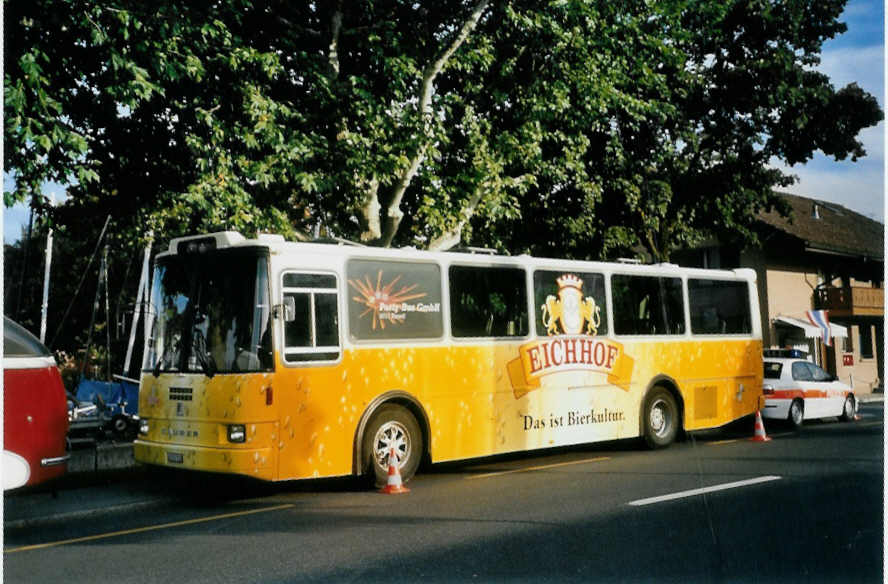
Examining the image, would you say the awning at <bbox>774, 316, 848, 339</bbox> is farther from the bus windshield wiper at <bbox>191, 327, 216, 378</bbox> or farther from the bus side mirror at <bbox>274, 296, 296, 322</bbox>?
the bus windshield wiper at <bbox>191, 327, 216, 378</bbox>

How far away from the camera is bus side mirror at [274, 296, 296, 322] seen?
9867 millimetres

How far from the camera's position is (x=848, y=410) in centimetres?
2148

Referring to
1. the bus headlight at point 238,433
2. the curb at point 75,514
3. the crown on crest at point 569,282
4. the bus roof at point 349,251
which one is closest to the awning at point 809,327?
the bus roof at point 349,251

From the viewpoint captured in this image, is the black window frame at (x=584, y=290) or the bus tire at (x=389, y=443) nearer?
the bus tire at (x=389, y=443)

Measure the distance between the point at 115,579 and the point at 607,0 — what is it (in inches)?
602

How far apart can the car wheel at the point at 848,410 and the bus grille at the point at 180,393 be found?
16.3 metres

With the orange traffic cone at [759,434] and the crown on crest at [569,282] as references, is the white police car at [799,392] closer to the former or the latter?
the orange traffic cone at [759,434]

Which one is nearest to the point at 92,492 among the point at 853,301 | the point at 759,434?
the point at 759,434

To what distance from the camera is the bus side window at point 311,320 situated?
10.2 metres

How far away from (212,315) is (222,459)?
1.65 m

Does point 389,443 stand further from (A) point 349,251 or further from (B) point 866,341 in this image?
(B) point 866,341

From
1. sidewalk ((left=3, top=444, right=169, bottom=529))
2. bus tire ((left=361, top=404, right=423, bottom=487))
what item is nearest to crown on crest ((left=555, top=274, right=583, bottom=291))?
bus tire ((left=361, top=404, right=423, bottom=487))

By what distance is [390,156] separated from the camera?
15.4 m

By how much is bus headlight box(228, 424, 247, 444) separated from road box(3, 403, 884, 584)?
2.44ft
